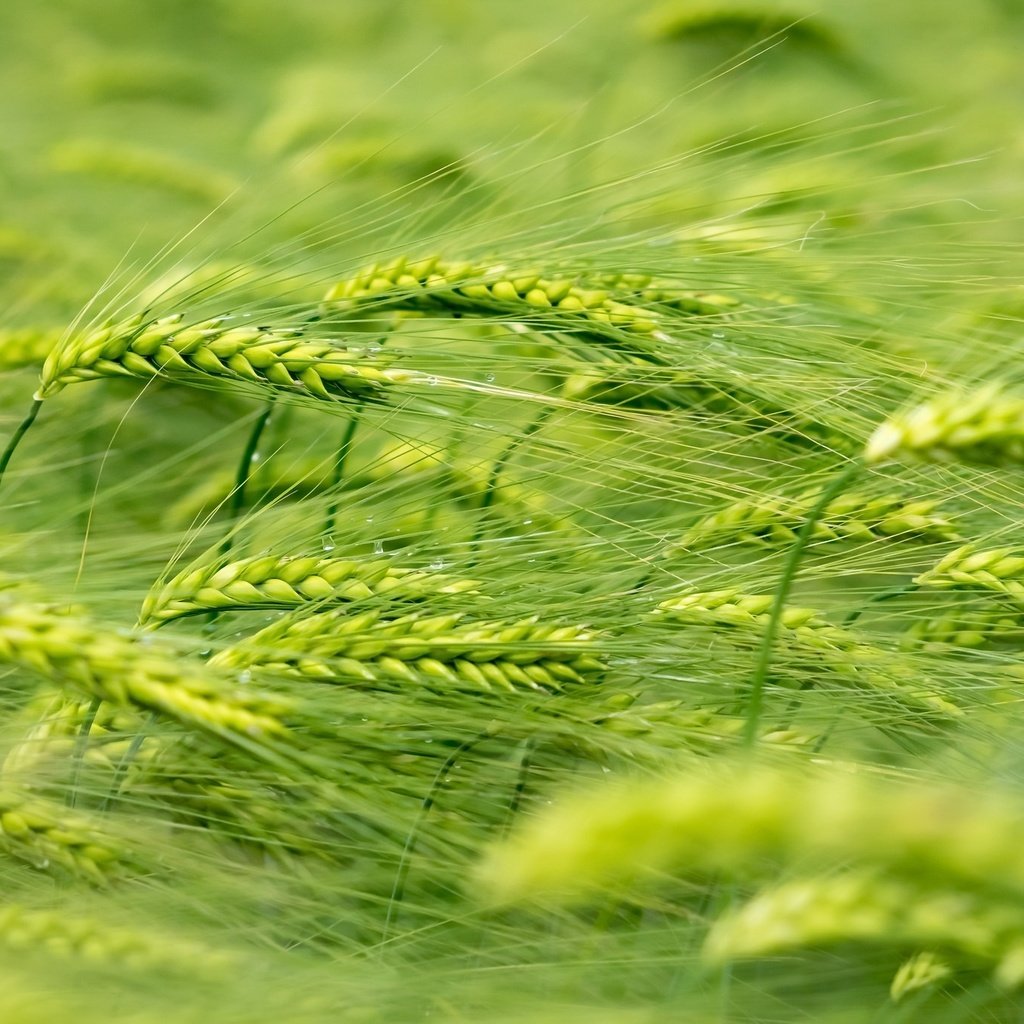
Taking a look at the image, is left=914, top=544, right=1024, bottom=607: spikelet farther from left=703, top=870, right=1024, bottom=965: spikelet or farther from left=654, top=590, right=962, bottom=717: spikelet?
left=703, top=870, right=1024, bottom=965: spikelet

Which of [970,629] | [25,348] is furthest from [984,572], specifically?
[25,348]

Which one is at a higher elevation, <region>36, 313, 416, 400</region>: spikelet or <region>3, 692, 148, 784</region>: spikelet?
<region>36, 313, 416, 400</region>: spikelet

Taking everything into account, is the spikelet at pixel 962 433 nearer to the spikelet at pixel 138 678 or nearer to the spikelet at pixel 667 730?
the spikelet at pixel 667 730

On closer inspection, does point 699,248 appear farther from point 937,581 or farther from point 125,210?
point 125,210

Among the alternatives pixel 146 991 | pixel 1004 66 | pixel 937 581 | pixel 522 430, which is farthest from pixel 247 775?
pixel 1004 66

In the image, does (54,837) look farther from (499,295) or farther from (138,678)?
(499,295)

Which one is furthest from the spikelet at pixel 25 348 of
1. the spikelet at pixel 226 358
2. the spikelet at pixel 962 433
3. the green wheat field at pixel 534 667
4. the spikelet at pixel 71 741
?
the spikelet at pixel 962 433

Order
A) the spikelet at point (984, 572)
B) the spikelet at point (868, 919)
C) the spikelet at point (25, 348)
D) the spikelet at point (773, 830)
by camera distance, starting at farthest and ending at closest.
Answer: the spikelet at point (25, 348) < the spikelet at point (984, 572) < the spikelet at point (868, 919) < the spikelet at point (773, 830)

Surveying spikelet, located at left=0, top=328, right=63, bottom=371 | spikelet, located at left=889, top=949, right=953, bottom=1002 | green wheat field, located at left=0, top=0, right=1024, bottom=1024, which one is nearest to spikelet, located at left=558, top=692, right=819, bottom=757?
green wheat field, located at left=0, top=0, right=1024, bottom=1024
